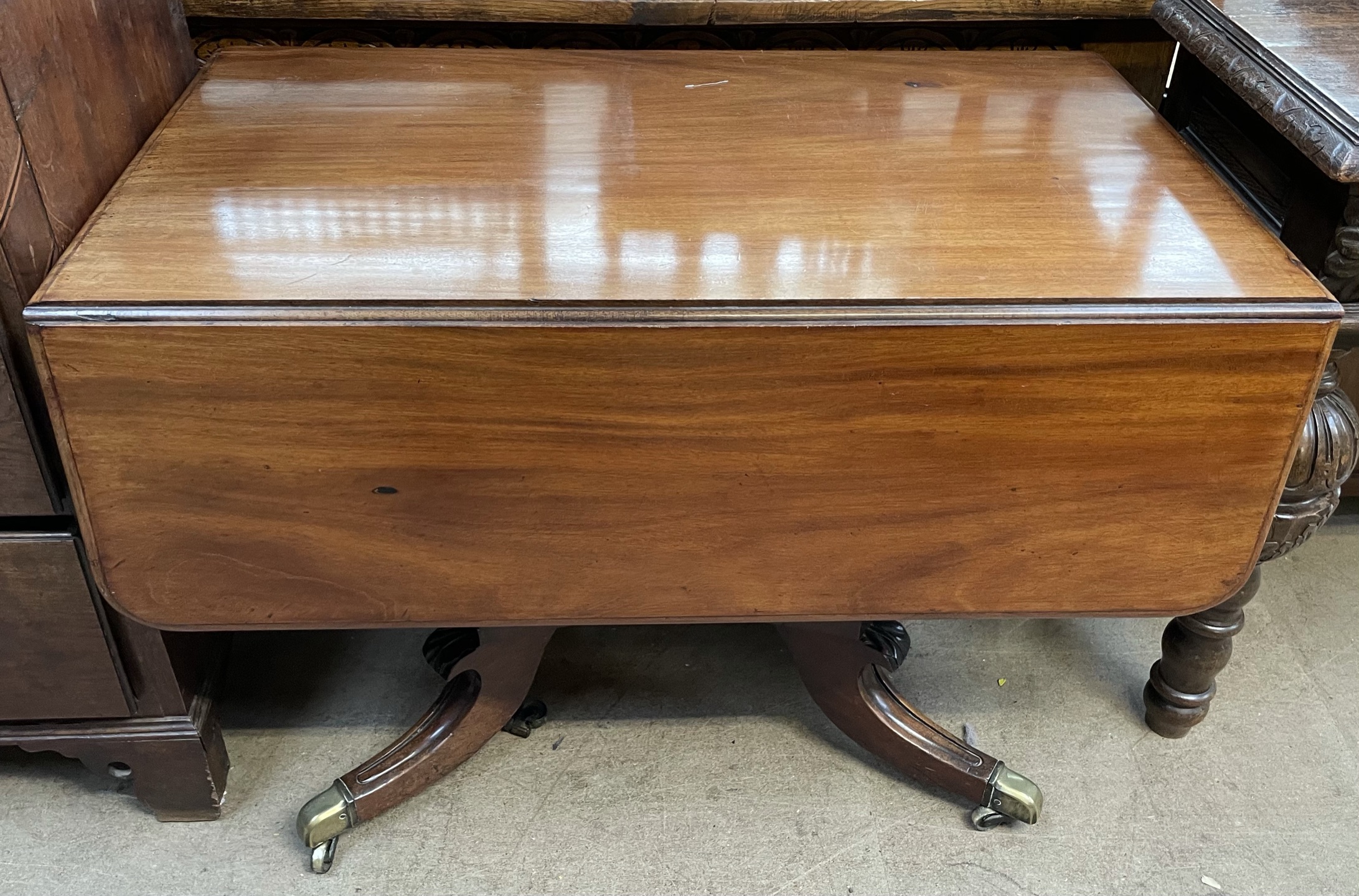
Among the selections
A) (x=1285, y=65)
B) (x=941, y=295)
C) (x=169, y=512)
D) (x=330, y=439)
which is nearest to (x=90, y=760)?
(x=169, y=512)

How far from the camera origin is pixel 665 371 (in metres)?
0.88

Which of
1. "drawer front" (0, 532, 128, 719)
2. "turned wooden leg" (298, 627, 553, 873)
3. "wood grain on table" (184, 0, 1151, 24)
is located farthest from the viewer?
"wood grain on table" (184, 0, 1151, 24)

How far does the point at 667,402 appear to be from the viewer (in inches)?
35.4

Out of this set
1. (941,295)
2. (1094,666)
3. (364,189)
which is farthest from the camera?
(1094,666)

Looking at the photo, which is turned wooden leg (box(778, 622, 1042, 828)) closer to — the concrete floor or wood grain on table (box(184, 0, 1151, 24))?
the concrete floor

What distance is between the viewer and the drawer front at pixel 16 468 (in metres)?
0.94

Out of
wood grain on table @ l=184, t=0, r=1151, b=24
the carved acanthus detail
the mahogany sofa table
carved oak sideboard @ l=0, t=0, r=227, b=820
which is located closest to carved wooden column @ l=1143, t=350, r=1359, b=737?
the carved acanthus detail

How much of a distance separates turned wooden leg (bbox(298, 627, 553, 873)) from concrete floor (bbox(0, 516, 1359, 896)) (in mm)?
42

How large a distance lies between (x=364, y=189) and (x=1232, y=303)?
703 mm

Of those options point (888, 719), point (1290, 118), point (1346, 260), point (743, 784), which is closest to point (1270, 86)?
point (1290, 118)

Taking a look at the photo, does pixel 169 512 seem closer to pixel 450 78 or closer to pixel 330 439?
pixel 330 439

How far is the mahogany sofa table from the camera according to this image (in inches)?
33.9

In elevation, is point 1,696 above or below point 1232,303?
below

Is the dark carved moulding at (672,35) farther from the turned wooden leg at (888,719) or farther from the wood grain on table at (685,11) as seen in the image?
the turned wooden leg at (888,719)
